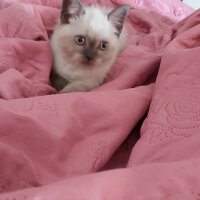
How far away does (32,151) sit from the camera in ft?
2.22

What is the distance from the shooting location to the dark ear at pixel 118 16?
1316mm

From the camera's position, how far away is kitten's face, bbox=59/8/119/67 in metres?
1.22

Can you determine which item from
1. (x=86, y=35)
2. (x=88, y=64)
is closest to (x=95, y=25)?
(x=86, y=35)

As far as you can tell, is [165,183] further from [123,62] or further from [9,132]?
[123,62]

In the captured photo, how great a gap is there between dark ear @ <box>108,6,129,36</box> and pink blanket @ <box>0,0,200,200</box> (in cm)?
30

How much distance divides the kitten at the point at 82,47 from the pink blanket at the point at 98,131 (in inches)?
3.9

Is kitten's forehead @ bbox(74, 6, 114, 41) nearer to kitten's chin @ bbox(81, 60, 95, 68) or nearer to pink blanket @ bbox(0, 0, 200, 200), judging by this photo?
kitten's chin @ bbox(81, 60, 95, 68)

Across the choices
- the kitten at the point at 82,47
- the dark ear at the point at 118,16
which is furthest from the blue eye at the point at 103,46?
the dark ear at the point at 118,16

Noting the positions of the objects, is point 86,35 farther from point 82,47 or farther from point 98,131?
point 98,131

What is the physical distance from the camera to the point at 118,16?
134cm

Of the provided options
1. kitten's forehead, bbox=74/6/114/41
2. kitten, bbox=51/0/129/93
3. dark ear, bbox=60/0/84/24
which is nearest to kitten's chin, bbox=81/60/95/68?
kitten, bbox=51/0/129/93

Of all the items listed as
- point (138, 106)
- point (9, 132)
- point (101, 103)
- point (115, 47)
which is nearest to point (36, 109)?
point (9, 132)

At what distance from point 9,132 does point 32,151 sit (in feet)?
0.28

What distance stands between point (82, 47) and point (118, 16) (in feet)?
0.97
